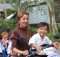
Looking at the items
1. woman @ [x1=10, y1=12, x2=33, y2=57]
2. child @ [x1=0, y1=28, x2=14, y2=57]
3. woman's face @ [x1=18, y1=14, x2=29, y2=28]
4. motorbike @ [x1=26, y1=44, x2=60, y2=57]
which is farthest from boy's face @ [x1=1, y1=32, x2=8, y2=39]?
motorbike @ [x1=26, y1=44, x2=60, y2=57]

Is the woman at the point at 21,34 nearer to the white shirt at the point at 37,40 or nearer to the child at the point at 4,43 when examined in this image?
the white shirt at the point at 37,40

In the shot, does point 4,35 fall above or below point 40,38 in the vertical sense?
below

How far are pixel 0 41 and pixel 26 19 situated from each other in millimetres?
1268

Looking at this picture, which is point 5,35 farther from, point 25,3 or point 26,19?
point 25,3

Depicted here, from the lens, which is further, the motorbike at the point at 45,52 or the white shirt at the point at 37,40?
the white shirt at the point at 37,40

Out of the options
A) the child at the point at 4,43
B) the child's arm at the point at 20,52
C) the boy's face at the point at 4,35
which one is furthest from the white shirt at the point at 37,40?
the boy's face at the point at 4,35

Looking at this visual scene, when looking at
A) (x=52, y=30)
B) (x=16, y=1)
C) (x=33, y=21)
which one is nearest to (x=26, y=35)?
(x=52, y=30)

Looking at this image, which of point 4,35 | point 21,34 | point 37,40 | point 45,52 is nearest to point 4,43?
point 4,35

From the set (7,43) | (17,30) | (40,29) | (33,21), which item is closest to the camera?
(40,29)

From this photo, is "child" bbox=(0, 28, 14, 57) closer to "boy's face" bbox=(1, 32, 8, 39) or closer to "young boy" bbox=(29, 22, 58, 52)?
"boy's face" bbox=(1, 32, 8, 39)

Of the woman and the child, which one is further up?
the woman

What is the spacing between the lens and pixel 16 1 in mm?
22656

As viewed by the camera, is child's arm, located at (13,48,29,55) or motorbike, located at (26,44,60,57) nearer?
motorbike, located at (26,44,60,57)

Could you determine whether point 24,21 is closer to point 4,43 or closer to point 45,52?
point 45,52
